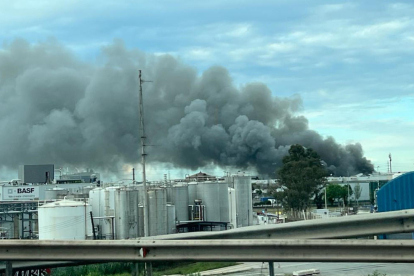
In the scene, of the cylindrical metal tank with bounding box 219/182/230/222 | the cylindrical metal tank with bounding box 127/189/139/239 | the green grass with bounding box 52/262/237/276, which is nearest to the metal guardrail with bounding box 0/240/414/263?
the green grass with bounding box 52/262/237/276

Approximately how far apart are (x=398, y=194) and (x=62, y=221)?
1769 centimetres

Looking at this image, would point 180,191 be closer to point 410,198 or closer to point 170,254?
point 410,198

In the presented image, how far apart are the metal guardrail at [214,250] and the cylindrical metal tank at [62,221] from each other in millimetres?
25451

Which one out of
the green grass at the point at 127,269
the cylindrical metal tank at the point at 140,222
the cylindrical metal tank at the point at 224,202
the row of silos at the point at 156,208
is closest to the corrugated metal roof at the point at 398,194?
the row of silos at the point at 156,208

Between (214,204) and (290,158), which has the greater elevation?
(290,158)

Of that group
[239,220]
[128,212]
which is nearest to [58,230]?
[128,212]

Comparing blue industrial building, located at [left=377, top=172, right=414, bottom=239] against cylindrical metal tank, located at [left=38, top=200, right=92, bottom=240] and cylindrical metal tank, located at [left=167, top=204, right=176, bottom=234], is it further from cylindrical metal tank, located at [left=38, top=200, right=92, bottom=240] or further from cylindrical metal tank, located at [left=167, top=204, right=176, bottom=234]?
cylindrical metal tank, located at [left=38, top=200, right=92, bottom=240]

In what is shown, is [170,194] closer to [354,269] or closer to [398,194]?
[398,194]

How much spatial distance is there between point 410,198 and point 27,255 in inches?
773

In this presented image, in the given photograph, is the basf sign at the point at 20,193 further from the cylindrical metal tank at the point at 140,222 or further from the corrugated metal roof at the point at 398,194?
the corrugated metal roof at the point at 398,194

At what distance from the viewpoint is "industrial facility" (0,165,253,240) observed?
30438mm

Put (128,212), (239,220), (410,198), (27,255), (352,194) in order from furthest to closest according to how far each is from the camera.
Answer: (352,194), (239,220), (128,212), (410,198), (27,255)

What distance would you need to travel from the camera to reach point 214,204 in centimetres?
3850

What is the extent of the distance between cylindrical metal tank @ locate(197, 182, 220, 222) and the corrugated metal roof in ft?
52.6
